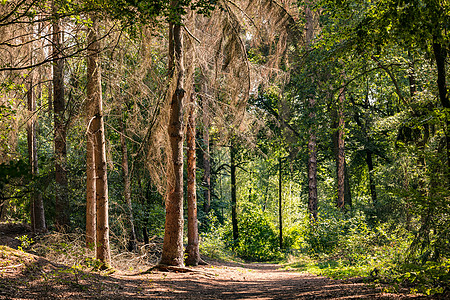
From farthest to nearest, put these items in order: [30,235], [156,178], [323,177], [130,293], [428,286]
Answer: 1. [323,177]
2. [30,235]
3. [156,178]
4. [130,293]
5. [428,286]

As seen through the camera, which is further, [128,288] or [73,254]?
[73,254]

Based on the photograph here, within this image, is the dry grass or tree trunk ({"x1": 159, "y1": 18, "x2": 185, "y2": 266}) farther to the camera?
tree trunk ({"x1": 159, "y1": 18, "x2": 185, "y2": 266})

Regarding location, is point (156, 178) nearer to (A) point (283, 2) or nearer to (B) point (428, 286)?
(A) point (283, 2)

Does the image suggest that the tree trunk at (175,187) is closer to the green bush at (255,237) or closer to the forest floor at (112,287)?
the forest floor at (112,287)

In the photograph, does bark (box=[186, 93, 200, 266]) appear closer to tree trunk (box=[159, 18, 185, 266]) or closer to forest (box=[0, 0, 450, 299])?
forest (box=[0, 0, 450, 299])

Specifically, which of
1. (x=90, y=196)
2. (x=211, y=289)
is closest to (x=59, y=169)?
(x=90, y=196)

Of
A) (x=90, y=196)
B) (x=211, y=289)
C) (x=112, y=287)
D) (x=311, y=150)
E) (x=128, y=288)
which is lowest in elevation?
(x=211, y=289)

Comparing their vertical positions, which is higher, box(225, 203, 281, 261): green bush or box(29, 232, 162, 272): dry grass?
box(29, 232, 162, 272): dry grass

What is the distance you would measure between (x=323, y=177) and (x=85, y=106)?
21037mm

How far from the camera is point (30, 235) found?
1295cm

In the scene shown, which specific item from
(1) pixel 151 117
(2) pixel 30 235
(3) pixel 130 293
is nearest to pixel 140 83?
(1) pixel 151 117

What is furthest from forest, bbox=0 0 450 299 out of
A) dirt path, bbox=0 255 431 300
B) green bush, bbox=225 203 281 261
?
green bush, bbox=225 203 281 261

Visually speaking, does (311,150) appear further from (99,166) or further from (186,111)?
(99,166)

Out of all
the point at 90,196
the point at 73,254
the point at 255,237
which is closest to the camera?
the point at 73,254
